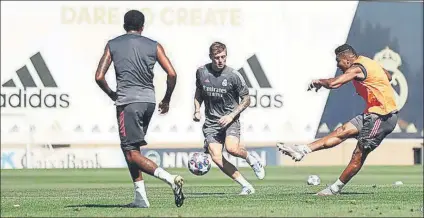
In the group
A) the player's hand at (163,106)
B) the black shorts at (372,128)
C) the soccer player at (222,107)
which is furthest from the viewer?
the soccer player at (222,107)

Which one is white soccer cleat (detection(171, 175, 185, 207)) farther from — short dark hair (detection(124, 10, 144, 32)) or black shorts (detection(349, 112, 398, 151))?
black shorts (detection(349, 112, 398, 151))

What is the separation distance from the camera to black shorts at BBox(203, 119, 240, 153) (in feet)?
55.7

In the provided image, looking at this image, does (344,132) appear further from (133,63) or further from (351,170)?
(133,63)

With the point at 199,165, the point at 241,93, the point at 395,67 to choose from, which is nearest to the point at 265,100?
the point at 395,67

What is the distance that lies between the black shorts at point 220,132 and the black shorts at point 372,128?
2098mm

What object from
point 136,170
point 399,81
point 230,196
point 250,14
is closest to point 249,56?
point 250,14

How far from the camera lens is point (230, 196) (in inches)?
626

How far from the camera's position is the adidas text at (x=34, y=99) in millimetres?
40312

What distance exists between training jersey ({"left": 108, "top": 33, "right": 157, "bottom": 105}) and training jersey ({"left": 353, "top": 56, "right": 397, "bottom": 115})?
328 cm

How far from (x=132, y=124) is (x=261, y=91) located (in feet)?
97.8

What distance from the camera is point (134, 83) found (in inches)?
519

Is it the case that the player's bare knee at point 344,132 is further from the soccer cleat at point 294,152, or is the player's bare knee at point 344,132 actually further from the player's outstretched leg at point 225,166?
the player's outstretched leg at point 225,166

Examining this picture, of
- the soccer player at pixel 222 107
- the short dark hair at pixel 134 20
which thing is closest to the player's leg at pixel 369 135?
the soccer player at pixel 222 107

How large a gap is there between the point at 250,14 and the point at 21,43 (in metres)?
8.05
